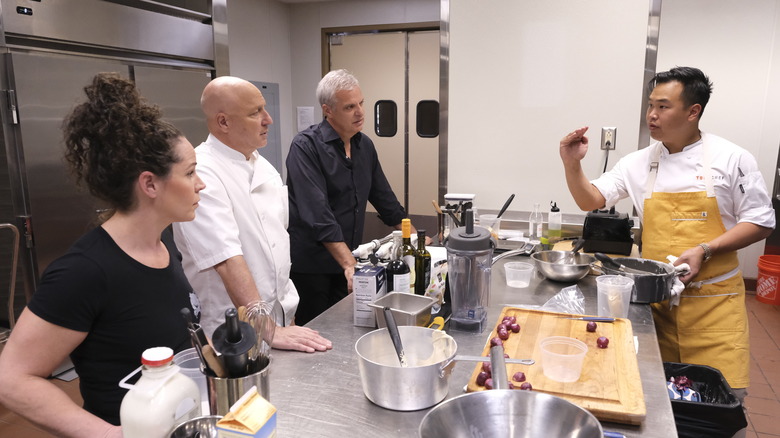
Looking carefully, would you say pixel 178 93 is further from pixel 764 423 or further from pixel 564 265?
pixel 764 423

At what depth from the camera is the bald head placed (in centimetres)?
199

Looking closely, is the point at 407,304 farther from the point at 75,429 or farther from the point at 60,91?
the point at 60,91

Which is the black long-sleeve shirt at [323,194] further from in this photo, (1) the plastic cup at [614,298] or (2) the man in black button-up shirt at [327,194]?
(1) the plastic cup at [614,298]

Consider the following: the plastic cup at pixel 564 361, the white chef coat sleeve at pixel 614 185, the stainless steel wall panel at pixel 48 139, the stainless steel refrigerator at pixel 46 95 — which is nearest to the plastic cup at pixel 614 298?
the plastic cup at pixel 564 361

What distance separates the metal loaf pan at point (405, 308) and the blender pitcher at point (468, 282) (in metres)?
0.12

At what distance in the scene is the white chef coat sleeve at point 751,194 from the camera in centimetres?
227

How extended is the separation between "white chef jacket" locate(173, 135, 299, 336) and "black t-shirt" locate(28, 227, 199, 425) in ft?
1.52

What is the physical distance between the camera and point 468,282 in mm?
1742

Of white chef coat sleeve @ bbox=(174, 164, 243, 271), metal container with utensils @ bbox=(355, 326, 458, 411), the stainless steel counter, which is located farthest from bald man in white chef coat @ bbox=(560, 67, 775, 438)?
white chef coat sleeve @ bbox=(174, 164, 243, 271)

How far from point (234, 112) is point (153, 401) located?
1.33 m

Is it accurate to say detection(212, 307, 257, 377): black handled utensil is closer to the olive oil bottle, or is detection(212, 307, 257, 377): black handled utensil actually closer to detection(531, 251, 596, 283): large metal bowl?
the olive oil bottle

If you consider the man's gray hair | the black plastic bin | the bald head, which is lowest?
the black plastic bin

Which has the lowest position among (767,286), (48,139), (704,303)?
(767,286)

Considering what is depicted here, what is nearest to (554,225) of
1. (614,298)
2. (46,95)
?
(614,298)
